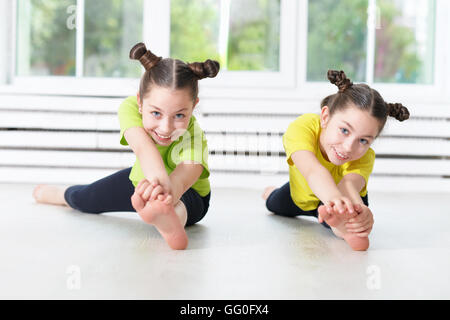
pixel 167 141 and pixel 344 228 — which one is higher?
pixel 167 141

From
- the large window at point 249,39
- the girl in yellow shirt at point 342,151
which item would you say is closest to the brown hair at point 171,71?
the girl in yellow shirt at point 342,151

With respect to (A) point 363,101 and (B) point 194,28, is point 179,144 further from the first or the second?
(B) point 194,28

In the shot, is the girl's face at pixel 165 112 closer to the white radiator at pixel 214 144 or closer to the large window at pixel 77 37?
the white radiator at pixel 214 144

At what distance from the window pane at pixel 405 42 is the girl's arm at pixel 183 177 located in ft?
5.15

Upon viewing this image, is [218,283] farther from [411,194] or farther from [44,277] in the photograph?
[411,194]

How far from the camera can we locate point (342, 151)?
1.08 meters

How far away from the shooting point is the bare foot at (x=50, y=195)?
1482mm

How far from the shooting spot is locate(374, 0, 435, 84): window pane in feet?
7.61

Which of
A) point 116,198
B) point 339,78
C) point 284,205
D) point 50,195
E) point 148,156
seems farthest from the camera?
point 50,195

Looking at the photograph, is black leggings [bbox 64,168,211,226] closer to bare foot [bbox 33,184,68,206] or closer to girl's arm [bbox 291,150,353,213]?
bare foot [bbox 33,184,68,206]

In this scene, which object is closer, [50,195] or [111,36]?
[50,195]

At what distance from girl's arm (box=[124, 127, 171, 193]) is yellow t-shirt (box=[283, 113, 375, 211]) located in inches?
12.3

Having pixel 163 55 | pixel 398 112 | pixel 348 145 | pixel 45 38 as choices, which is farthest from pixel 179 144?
pixel 45 38

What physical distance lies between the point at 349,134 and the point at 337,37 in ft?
4.56
